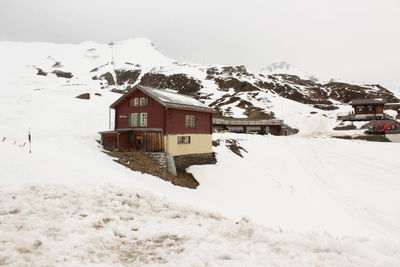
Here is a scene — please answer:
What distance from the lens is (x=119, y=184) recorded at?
12.3 meters

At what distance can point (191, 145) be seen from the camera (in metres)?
25.6

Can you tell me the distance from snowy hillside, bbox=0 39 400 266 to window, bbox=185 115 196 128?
5.12 meters

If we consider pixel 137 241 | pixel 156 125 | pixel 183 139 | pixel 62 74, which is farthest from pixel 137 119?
pixel 62 74

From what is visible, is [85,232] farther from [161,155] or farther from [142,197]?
[161,155]

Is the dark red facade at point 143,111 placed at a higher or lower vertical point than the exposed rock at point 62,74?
lower

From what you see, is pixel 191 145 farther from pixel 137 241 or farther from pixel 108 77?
pixel 108 77

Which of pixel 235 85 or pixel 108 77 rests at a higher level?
pixel 108 77

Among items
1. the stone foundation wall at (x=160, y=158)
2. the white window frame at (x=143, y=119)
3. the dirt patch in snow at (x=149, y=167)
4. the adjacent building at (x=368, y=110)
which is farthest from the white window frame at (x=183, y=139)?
the adjacent building at (x=368, y=110)

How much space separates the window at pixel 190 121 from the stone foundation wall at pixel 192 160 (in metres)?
3.28

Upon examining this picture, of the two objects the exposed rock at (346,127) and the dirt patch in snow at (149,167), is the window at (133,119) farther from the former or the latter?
the exposed rock at (346,127)

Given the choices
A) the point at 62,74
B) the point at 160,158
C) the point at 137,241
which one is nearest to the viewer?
the point at 137,241

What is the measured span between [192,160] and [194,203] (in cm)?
1137

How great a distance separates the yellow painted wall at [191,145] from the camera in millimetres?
22828

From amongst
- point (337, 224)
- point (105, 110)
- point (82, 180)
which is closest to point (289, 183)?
point (337, 224)
